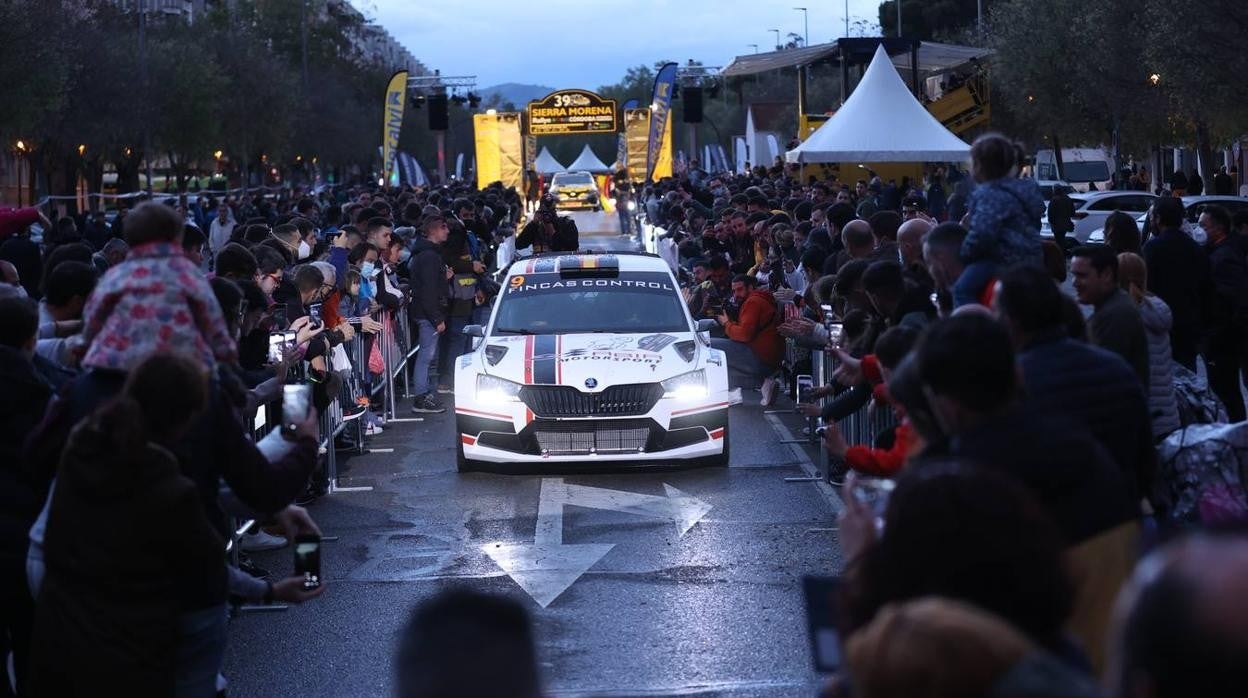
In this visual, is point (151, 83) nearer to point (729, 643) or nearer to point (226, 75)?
point (226, 75)

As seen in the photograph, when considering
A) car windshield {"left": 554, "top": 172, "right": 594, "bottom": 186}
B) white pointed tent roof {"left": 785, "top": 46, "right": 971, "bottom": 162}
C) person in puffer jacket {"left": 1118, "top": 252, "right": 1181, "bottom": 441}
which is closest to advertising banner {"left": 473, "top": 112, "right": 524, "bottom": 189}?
car windshield {"left": 554, "top": 172, "right": 594, "bottom": 186}

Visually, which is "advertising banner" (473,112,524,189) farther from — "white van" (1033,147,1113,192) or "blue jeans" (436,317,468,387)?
"blue jeans" (436,317,468,387)

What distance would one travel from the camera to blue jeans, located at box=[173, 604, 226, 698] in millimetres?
5066

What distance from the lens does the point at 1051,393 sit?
5016mm

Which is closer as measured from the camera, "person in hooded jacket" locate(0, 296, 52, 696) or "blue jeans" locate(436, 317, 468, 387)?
"person in hooded jacket" locate(0, 296, 52, 696)

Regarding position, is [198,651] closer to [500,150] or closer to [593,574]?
[593,574]

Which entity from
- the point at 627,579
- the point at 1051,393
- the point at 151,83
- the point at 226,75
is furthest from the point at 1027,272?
the point at 226,75

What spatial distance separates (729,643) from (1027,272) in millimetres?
3126

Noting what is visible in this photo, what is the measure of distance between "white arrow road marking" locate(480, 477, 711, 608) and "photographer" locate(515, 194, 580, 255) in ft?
32.3

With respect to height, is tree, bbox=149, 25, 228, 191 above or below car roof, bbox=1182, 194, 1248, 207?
above

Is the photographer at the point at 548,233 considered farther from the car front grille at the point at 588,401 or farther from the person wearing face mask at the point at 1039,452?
the person wearing face mask at the point at 1039,452

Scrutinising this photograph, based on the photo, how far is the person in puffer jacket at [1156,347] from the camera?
812cm

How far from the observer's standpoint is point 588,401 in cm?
1234

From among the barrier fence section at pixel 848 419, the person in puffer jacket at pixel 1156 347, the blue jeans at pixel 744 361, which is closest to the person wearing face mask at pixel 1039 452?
the person in puffer jacket at pixel 1156 347
